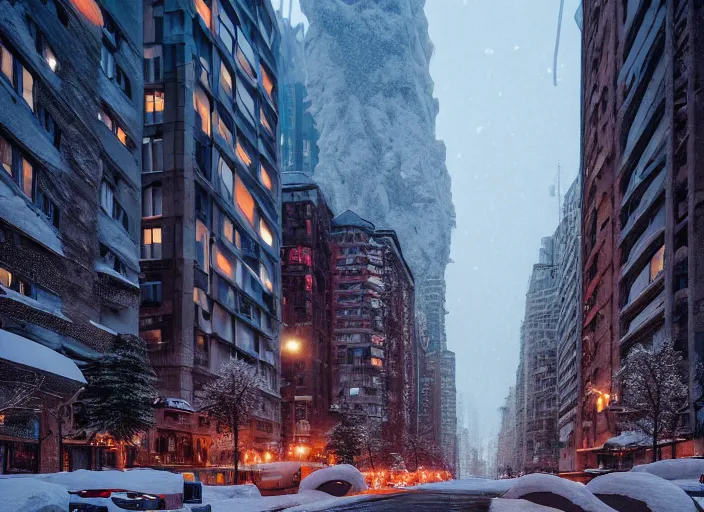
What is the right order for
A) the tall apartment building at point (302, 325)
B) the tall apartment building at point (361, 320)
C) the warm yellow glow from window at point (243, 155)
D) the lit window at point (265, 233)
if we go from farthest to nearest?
1. the tall apartment building at point (361, 320)
2. the tall apartment building at point (302, 325)
3. the lit window at point (265, 233)
4. the warm yellow glow from window at point (243, 155)

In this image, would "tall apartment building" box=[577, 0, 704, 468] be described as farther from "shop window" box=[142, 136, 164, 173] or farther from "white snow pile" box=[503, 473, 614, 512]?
"shop window" box=[142, 136, 164, 173]

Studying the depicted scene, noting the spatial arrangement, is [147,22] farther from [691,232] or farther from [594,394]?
[594,394]

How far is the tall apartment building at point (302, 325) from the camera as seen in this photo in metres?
121

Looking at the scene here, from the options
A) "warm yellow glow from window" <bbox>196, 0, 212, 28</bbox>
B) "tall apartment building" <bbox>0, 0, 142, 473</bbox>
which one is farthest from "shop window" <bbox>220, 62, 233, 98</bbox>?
"tall apartment building" <bbox>0, 0, 142, 473</bbox>

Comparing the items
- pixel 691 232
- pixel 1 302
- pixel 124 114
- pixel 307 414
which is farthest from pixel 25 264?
pixel 307 414

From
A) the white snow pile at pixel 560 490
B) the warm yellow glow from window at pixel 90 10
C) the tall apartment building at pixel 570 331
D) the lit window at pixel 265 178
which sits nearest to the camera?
the white snow pile at pixel 560 490

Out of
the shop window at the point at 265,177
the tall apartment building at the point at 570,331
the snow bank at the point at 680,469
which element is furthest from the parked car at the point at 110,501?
the tall apartment building at the point at 570,331

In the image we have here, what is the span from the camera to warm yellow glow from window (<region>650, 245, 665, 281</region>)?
60156 mm

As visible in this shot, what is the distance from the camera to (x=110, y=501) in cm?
1491

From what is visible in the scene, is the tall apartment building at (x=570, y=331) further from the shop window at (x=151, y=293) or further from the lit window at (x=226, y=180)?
the shop window at (x=151, y=293)

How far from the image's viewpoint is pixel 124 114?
51906mm

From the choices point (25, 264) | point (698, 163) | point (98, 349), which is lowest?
point (98, 349)

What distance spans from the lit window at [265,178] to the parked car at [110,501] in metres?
74.8

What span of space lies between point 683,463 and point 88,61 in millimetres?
37861
